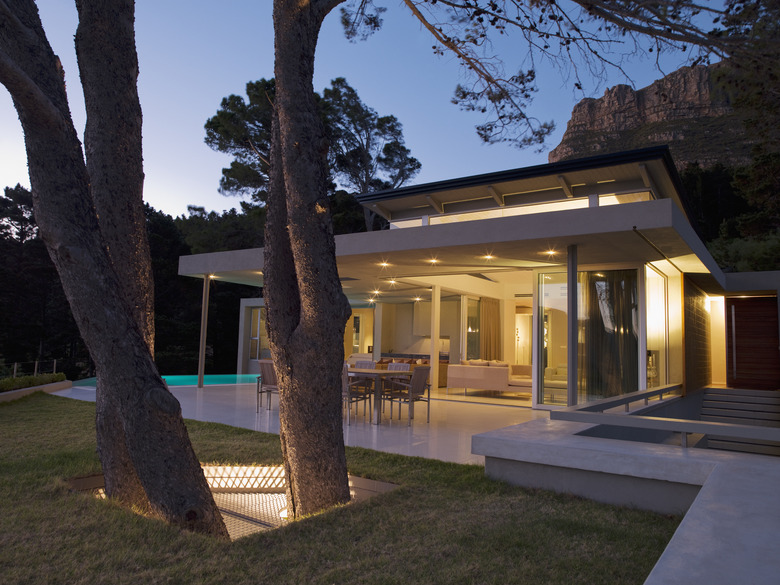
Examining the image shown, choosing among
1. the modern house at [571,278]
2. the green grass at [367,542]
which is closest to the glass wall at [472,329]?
the modern house at [571,278]

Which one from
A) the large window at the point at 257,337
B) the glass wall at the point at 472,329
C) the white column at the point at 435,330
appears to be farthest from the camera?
the large window at the point at 257,337

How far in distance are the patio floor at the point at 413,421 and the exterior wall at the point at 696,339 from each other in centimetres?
371

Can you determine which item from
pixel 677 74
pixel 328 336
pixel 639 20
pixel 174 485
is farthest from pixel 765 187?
pixel 174 485

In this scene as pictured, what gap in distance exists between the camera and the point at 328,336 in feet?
13.2

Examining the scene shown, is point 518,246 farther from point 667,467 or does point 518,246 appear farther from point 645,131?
point 645,131

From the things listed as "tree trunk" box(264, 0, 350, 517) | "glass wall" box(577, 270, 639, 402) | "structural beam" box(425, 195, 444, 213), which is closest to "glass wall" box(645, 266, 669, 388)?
"glass wall" box(577, 270, 639, 402)

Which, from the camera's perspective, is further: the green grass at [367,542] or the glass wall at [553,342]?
the glass wall at [553,342]

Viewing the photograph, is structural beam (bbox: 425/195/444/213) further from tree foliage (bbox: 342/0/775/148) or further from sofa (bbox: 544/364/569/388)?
tree foliage (bbox: 342/0/775/148)

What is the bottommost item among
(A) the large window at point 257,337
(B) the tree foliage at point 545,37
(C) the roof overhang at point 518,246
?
(A) the large window at point 257,337

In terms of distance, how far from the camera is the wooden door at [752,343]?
15.2m

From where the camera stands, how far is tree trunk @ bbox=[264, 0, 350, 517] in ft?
13.1

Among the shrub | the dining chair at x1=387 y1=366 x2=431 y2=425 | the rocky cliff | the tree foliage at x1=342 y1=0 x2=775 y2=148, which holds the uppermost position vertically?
the rocky cliff

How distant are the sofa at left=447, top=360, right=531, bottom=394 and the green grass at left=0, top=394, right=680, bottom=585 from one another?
25.1 feet

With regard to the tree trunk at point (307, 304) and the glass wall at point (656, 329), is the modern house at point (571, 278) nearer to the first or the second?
the glass wall at point (656, 329)
